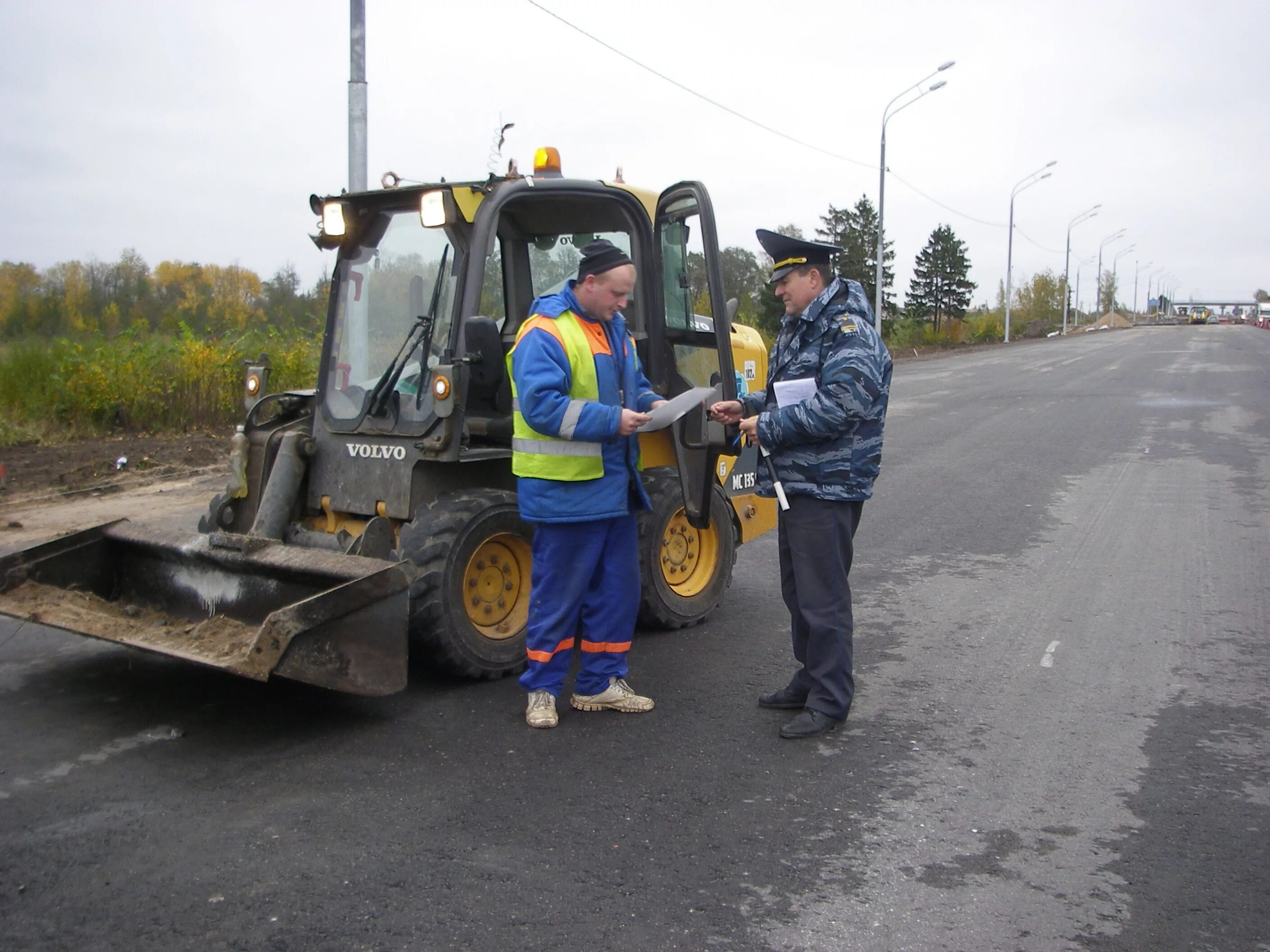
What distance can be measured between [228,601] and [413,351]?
4.58ft

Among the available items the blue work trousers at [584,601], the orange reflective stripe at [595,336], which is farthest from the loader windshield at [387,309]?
the blue work trousers at [584,601]

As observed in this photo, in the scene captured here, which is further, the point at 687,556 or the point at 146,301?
the point at 146,301

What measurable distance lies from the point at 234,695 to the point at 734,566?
3.54 m

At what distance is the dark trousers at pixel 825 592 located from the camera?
174 inches

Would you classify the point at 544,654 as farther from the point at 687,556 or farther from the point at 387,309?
the point at 387,309

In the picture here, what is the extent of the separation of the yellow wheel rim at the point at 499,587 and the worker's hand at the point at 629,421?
92cm

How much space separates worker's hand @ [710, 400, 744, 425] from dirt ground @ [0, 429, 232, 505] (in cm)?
724

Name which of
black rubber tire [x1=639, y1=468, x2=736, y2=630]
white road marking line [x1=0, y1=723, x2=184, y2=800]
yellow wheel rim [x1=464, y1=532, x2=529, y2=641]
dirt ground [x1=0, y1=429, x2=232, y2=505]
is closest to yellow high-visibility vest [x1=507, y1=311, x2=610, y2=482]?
yellow wheel rim [x1=464, y1=532, x2=529, y2=641]

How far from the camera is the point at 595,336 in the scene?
445 cm

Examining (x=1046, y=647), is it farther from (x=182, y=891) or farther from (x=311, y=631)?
(x=182, y=891)

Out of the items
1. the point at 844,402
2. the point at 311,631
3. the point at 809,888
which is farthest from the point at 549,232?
the point at 809,888

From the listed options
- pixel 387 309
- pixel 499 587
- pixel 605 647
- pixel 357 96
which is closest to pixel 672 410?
pixel 605 647

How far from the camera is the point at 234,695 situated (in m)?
4.73

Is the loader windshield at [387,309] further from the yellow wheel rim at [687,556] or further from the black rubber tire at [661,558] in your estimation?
the yellow wheel rim at [687,556]
